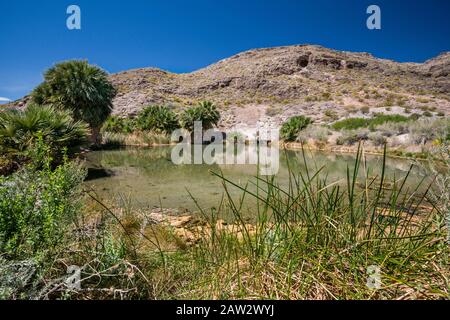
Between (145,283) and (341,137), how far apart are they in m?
18.2

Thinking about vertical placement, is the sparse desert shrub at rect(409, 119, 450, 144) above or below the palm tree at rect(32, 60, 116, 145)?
below

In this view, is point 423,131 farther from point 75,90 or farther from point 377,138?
point 75,90

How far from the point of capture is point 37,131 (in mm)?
6160

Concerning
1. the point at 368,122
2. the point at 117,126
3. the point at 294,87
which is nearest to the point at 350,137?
the point at 368,122

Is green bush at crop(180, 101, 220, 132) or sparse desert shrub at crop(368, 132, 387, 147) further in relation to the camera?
green bush at crop(180, 101, 220, 132)

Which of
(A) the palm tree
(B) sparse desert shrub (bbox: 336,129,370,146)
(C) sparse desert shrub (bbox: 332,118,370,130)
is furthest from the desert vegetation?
(C) sparse desert shrub (bbox: 332,118,370,130)

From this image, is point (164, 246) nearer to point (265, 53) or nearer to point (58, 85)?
point (58, 85)

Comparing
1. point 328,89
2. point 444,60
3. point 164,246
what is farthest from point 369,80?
point 164,246

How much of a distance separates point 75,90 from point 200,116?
39.6 ft

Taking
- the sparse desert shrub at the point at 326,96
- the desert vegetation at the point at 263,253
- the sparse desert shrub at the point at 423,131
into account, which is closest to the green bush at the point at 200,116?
the sparse desert shrub at the point at 423,131

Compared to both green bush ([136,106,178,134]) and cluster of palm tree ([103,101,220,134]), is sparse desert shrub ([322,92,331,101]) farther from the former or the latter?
green bush ([136,106,178,134])

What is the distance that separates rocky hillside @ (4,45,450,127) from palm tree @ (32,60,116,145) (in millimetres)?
18882

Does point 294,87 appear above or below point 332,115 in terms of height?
above

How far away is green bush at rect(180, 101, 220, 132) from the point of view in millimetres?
24891
